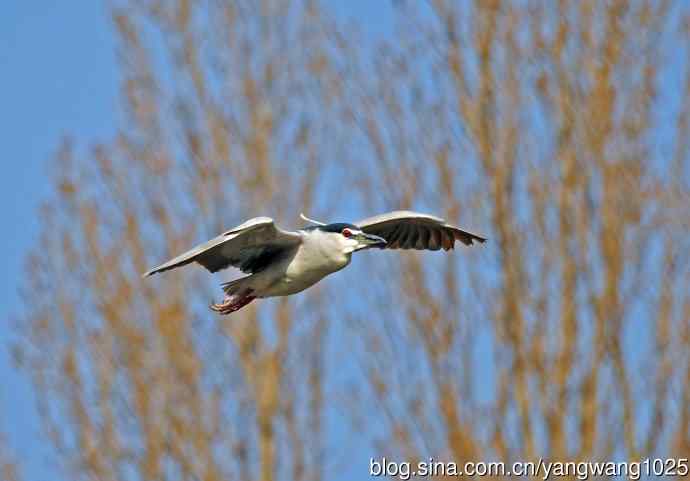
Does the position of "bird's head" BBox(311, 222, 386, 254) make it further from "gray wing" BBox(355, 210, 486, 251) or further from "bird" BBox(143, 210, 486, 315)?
A: "gray wing" BBox(355, 210, 486, 251)

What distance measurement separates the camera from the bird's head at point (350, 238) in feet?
18.3

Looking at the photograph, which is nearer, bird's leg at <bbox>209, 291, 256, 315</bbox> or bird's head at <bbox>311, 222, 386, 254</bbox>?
bird's head at <bbox>311, 222, 386, 254</bbox>

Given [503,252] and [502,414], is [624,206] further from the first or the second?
[502,414]

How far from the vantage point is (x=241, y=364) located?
912 centimetres

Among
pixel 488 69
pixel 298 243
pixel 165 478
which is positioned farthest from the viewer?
pixel 165 478

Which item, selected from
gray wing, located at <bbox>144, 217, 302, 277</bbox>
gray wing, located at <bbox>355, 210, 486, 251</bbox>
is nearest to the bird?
gray wing, located at <bbox>144, 217, 302, 277</bbox>

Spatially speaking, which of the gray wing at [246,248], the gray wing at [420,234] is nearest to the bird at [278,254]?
the gray wing at [246,248]

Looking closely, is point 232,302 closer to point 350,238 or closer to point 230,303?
point 230,303

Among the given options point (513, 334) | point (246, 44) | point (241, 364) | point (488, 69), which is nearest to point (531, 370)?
point (513, 334)

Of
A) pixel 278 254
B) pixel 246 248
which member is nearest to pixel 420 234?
pixel 278 254

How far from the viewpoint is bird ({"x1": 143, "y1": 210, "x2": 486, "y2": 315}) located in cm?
555

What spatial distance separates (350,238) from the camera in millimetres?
5613

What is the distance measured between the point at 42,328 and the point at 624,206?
12.7 feet

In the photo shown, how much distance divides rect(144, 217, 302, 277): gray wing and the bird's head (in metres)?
0.15
